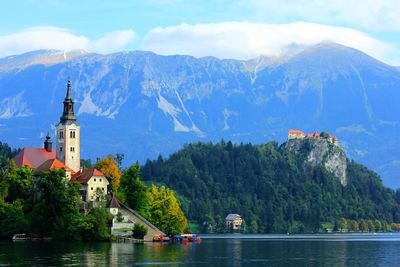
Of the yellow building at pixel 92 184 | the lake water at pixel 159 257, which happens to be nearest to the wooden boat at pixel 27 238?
the lake water at pixel 159 257

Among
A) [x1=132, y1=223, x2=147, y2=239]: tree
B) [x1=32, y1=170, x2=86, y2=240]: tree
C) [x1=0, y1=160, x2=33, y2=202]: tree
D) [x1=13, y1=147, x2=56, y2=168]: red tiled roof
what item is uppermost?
[x1=13, y1=147, x2=56, y2=168]: red tiled roof

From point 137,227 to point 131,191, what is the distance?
9233 millimetres

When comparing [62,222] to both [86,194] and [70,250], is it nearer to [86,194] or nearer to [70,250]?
[86,194]

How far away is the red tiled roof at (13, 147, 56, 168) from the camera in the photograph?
613 feet

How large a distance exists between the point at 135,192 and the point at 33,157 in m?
30.7

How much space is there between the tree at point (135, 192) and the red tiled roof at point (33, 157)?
2512cm

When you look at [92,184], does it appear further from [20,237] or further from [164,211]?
[20,237]

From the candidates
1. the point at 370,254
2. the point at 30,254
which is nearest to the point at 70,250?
the point at 30,254

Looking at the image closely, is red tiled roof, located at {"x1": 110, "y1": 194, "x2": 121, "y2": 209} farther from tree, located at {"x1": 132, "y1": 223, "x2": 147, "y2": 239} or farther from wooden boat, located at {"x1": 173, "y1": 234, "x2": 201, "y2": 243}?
wooden boat, located at {"x1": 173, "y1": 234, "x2": 201, "y2": 243}

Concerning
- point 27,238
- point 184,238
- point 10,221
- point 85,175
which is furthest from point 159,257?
point 184,238

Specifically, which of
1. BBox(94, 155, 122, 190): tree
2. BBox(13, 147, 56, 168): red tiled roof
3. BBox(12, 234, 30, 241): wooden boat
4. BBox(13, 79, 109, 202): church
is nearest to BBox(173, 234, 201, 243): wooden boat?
BBox(94, 155, 122, 190): tree

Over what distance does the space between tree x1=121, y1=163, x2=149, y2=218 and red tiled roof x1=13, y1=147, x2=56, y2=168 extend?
25.1m

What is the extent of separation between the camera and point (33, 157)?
18950cm

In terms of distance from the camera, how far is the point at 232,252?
5433 inches
